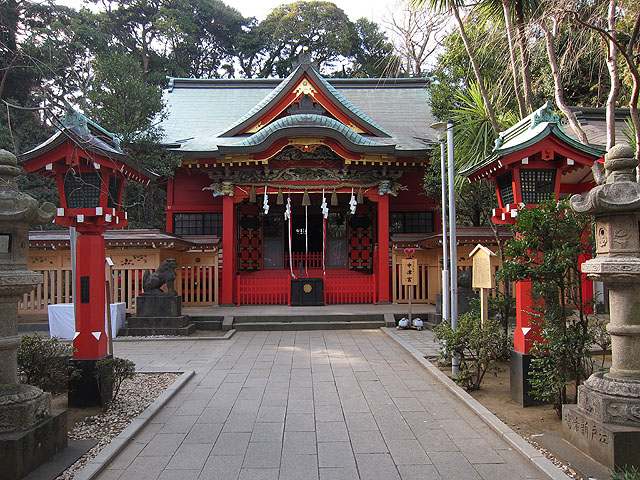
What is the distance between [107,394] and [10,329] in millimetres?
1944

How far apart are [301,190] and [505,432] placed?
10.9 metres

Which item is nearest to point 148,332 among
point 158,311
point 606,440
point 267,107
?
point 158,311

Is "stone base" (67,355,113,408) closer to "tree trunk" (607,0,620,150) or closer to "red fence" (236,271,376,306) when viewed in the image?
"tree trunk" (607,0,620,150)

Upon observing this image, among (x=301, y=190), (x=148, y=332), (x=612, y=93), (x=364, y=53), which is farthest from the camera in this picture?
(x=364, y=53)

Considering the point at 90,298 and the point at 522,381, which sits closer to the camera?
the point at 522,381

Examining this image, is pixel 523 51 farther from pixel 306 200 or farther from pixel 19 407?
pixel 19 407

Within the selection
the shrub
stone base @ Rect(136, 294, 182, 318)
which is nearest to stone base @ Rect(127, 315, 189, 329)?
stone base @ Rect(136, 294, 182, 318)

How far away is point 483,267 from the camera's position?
21.0 ft

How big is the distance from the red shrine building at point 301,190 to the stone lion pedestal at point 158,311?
2914mm

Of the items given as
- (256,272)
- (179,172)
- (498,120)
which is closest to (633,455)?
(498,120)

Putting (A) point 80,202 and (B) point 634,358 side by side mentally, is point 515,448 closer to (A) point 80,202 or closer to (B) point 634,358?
(B) point 634,358

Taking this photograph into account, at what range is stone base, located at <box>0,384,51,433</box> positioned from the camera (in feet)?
11.9

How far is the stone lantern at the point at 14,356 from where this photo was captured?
3.63 metres

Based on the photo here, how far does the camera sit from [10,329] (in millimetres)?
3924
